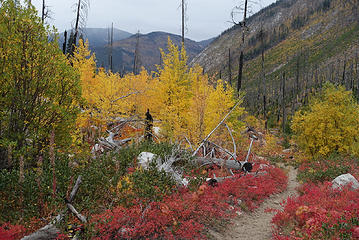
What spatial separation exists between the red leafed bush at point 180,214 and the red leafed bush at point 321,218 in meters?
1.53

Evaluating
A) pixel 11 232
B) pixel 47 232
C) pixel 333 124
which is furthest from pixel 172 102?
pixel 11 232

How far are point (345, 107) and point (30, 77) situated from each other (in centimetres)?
1607

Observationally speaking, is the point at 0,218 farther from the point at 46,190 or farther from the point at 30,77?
the point at 30,77

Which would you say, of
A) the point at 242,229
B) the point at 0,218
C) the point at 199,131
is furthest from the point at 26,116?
the point at 199,131

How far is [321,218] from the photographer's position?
5227 mm

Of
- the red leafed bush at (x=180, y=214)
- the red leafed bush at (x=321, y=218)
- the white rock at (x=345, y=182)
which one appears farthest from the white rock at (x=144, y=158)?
the white rock at (x=345, y=182)

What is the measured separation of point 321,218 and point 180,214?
3.33 meters

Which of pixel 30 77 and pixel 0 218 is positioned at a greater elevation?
pixel 30 77

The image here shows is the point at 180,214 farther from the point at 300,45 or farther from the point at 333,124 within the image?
the point at 300,45

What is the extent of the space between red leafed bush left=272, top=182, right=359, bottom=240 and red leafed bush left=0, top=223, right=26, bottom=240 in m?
5.53

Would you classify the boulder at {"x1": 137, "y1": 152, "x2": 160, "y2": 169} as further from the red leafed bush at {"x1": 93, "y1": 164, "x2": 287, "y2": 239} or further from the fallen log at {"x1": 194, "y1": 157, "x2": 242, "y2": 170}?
the fallen log at {"x1": 194, "y1": 157, "x2": 242, "y2": 170}

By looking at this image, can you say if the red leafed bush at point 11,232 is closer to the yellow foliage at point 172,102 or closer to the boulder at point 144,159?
the boulder at point 144,159

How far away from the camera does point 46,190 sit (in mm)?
5617

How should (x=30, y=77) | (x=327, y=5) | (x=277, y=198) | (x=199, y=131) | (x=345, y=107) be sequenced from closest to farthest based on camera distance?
(x=30, y=77) → (x=277, y=198) → (x=199, y=131) → (x=345, y=107) → (x=327, y=5)
